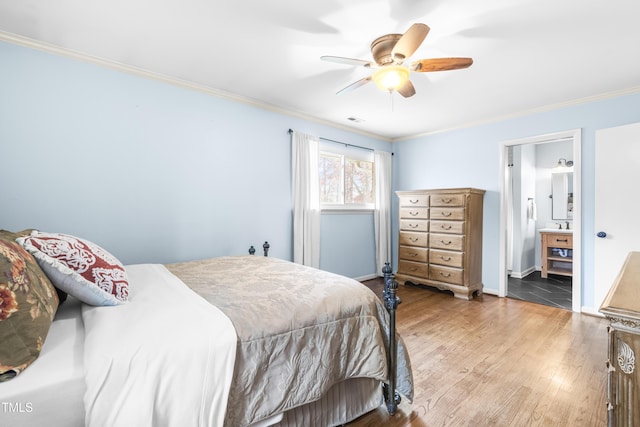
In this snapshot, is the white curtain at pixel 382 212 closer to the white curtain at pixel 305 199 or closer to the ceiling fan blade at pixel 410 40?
the white curtain at pixel 305 199

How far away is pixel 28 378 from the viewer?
2.68 ft

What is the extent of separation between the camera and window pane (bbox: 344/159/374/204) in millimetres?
4539

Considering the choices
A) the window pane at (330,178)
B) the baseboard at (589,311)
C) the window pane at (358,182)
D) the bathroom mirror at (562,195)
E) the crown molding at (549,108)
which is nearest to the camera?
the crown molding at (549,108)

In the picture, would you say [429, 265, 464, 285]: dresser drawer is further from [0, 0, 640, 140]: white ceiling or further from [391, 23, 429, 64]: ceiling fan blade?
[391, 23, 429, 64]: ceiling fan blade

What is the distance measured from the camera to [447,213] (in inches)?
152

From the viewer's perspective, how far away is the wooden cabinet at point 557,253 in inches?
187

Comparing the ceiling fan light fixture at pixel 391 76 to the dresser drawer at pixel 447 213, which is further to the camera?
the dresser drawer at pixel 447 213

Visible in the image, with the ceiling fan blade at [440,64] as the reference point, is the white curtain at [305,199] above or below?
below

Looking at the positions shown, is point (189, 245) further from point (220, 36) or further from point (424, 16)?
point (424, 16)

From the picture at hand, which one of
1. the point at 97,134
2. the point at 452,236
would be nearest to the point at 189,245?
the point at 97,134

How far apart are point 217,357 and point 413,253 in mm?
3697

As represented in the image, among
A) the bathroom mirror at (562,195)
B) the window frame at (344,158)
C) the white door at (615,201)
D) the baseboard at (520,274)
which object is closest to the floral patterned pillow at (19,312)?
the window frame at (344,158)

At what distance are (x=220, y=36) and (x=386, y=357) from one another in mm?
2470

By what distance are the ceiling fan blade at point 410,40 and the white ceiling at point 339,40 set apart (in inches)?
10.5
